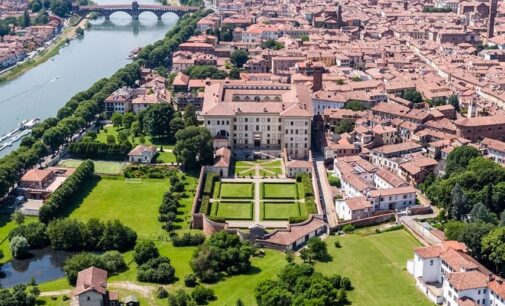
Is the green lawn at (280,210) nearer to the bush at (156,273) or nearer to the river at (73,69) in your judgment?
the bush at (156,273)

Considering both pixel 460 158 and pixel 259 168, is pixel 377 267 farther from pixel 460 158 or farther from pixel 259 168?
pixel 259 168

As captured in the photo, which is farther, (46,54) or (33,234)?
(46,54)

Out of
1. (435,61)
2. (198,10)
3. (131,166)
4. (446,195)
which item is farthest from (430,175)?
(198,10)

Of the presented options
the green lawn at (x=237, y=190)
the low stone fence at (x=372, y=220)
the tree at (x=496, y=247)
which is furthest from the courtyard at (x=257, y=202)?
the tree at (x=496, y=247)

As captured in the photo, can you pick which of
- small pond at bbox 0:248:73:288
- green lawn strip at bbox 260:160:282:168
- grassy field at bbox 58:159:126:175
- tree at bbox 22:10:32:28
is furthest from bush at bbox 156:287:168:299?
tree at bbox 22:10:32:28

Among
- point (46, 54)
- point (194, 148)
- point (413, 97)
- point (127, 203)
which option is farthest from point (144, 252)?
point (46, 54)
